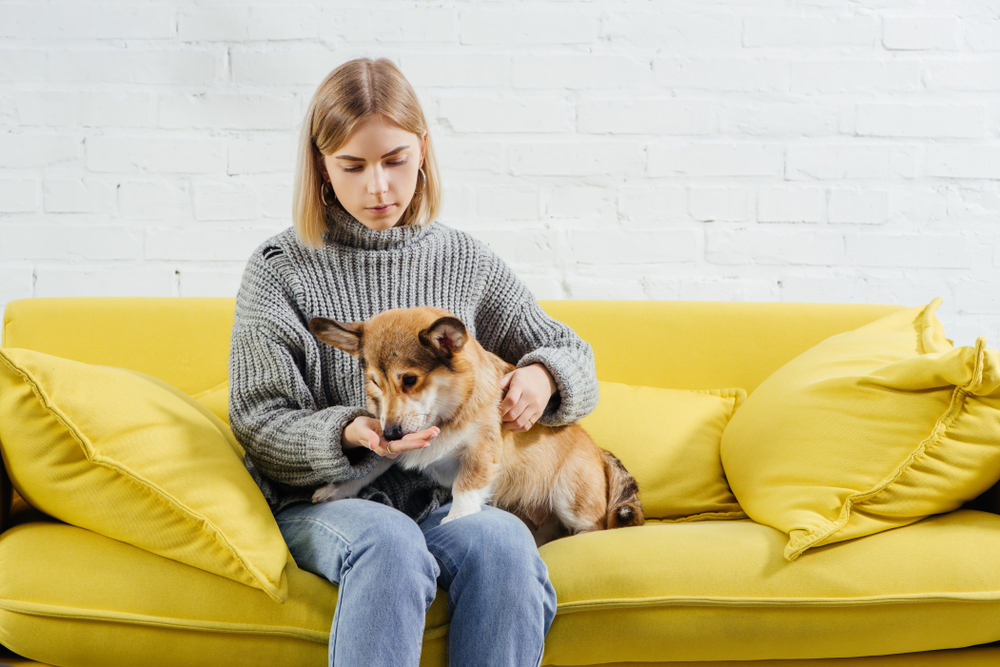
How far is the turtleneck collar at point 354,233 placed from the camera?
59.3 inches

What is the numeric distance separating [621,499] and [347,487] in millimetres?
581

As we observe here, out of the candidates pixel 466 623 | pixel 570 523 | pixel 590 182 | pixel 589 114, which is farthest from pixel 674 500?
pixel 589 114

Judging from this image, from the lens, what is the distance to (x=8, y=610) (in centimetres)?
119

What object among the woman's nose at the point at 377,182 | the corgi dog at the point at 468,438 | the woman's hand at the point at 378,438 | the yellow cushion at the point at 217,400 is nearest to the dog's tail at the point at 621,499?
the corgi dog at the point at 468,438

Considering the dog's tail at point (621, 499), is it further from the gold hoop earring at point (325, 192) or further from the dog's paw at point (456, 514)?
the gold hoop earring at point (325, 192)

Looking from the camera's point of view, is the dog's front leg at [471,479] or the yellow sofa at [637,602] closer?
the yellow sofa at [637,602]

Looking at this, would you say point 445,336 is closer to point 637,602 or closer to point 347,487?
point 347,487

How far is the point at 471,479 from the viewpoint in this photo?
1348 millimetres

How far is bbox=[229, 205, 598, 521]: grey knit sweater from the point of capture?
4.44 feet

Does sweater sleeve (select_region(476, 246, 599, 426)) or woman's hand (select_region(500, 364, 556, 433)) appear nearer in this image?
woman's hand (select_region(500, 364, 556, 433))

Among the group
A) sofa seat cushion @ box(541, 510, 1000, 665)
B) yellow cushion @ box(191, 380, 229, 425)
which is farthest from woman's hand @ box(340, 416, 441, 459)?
yellow cushion @ box(191, 380, 229, 425)

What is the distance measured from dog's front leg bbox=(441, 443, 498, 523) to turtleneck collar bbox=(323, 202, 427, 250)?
0.48 m

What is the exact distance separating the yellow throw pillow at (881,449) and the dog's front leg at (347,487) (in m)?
0.78

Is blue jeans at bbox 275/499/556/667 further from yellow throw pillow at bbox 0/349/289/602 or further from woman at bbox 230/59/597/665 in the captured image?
yellow throw pillow at bbox 0/349/289/602
